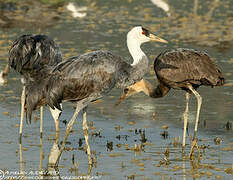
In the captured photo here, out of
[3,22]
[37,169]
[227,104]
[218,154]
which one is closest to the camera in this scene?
[37,169]

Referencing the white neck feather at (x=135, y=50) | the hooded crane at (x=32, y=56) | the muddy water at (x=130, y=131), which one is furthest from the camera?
the hooded crane at (x=32, y=56)

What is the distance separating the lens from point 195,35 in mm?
26000

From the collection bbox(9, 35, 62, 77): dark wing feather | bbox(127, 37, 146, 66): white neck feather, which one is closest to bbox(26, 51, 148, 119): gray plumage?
bbox(127, 37, 146, 66): white neck feather

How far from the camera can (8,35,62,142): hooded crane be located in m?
12.5

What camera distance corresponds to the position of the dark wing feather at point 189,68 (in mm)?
12547

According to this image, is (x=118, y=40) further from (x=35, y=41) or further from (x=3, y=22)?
(x=35, y=41)

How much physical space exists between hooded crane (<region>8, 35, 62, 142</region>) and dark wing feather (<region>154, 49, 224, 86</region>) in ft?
6.76

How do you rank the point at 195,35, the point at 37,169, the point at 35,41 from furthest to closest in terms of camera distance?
the point at 195,35 → the point at 35,41 → the point at 37,169

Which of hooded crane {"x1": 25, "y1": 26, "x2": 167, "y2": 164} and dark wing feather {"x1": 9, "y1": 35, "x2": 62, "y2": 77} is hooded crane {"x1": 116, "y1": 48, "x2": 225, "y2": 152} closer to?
hooded crane {"x1": 25, "y1": 26, "x2": 167, "y2": 164}

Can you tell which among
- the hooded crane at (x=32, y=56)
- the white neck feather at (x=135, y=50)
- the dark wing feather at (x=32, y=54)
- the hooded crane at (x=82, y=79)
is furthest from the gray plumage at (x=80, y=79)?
the dark wing feather at (x=32, y=54)

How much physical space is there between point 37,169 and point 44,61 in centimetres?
240

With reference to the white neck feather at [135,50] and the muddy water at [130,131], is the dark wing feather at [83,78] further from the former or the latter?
the muddy water at [130,131]

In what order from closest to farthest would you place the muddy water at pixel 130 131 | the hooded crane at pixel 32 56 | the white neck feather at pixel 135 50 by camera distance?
the muddy water at pixel 130 131 → the white neck feather at pixel 135 50 → the hooded crane at pixel 32 56

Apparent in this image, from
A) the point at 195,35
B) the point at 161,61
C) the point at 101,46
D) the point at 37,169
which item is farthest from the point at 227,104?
the point at 195,35
